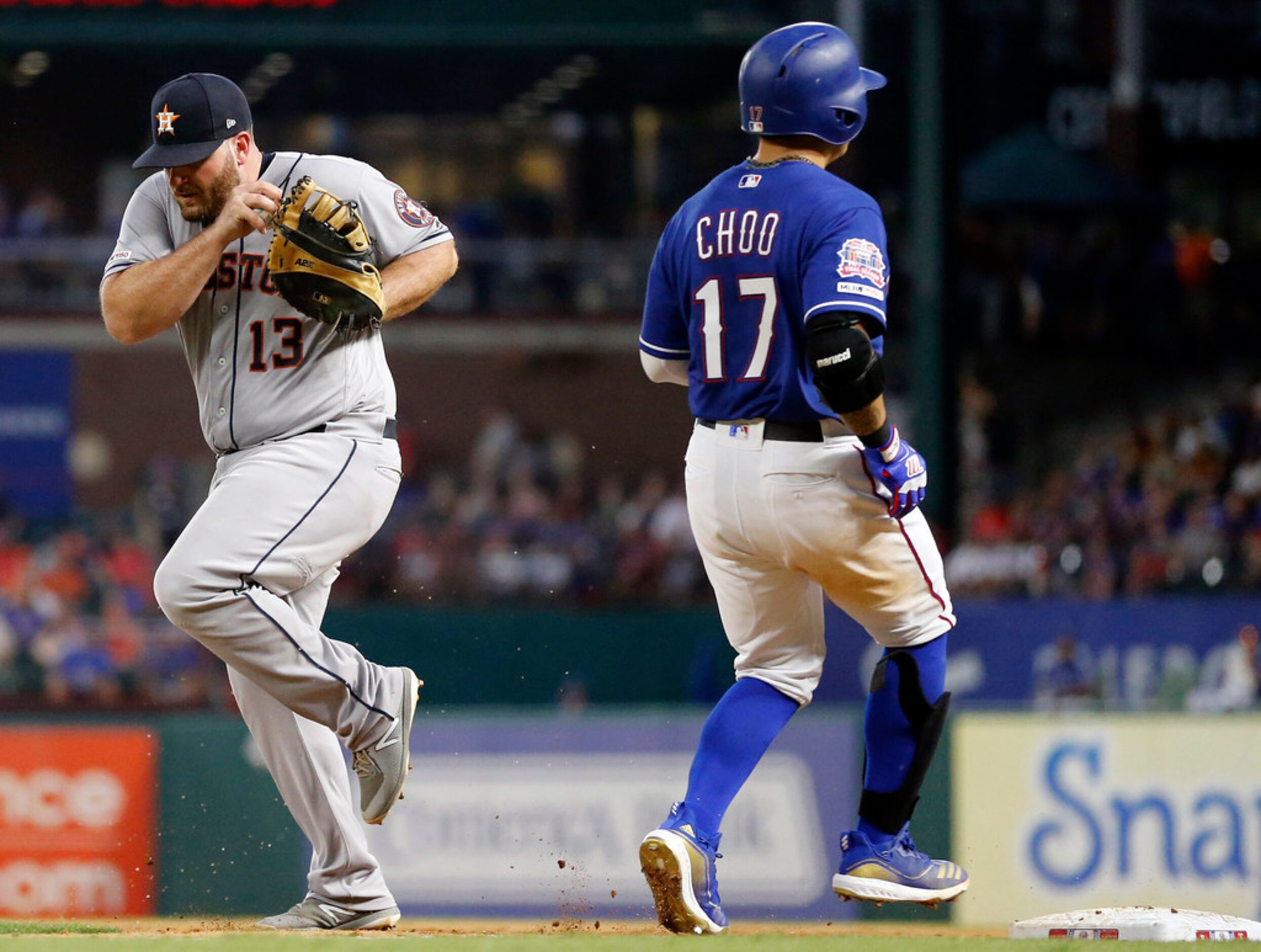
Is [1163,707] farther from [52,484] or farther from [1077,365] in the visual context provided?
[52,484]

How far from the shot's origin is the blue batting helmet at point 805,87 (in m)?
4.34

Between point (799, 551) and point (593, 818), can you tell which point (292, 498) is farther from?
point (593, 818)

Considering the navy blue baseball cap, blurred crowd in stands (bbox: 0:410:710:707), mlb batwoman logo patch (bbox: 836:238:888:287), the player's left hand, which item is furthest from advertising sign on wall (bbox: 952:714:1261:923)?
blurred crowd in stands (bbox: 0:410:710:707)

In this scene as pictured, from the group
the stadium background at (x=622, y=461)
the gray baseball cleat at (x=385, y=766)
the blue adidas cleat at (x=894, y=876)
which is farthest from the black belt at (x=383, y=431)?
the stadium background at (x=622, y=461)

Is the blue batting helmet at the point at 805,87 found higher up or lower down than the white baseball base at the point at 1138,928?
higher up

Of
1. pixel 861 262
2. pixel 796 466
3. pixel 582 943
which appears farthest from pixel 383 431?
pixel 582 943

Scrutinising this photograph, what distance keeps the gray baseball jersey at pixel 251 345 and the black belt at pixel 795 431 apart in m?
0.97

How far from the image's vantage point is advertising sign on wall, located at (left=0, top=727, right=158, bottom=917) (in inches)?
343

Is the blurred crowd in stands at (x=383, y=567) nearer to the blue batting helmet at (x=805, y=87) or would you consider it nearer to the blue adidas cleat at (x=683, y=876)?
the blue adidas cleat at (x=683, y=876)

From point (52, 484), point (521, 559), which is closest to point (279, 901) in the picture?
point (521, 559)

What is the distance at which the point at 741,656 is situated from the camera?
4.50m

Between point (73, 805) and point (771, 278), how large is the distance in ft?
19.0

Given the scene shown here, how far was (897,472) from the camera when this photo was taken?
13.9 ft

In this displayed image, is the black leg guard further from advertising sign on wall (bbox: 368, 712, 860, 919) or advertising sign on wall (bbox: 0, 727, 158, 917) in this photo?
advertising sign on wall (bbox: 0, 727, 158, 917)
